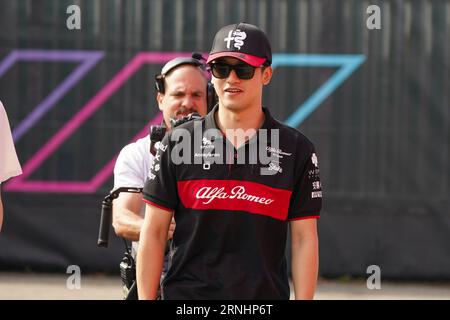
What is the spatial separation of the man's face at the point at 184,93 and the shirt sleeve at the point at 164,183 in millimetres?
936

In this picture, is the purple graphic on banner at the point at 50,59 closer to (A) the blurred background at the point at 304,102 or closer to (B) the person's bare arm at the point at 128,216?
(A) the blurred background at the point at 304,102

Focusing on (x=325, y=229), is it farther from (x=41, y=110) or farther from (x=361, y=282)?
(x=41, y=110)

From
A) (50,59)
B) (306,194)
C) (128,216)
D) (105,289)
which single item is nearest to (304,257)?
(306,194)

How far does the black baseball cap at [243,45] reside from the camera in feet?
12.0

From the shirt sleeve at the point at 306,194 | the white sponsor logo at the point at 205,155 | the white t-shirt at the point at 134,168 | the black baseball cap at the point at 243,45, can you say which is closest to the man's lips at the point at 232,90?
the black baseball cap at the point at 243,45

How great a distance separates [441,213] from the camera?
29.1ft

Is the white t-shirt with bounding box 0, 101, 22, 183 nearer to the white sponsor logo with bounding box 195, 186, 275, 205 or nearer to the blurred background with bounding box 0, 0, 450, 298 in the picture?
the white sponsor logo with bounding box 195, 186, 275, 205

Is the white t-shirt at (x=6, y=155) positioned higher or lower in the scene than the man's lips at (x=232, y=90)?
lower

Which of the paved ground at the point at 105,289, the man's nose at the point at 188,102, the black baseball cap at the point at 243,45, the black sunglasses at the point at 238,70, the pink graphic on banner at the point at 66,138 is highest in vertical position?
the black baseball cap at the point at 243,45

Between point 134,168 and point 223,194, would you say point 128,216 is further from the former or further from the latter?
point 223,194

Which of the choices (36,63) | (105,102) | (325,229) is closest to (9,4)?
(36,63)

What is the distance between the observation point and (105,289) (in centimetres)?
870

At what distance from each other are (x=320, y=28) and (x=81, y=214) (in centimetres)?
294

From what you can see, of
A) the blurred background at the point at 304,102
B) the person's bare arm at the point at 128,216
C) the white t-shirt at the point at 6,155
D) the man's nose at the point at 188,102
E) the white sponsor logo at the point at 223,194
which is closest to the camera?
the white sponsor logo at the point at 223,194
